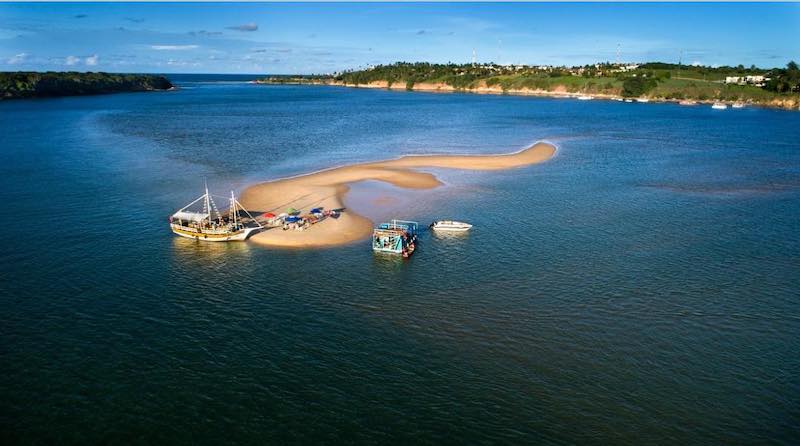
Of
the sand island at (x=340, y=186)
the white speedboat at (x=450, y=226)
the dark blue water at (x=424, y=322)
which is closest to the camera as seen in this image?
the dark blue water at (x=424, y=322)

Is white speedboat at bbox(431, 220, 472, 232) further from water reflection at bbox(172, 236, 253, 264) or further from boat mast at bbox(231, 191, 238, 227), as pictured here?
boat mast at bbox(231, 191, 238, 227)

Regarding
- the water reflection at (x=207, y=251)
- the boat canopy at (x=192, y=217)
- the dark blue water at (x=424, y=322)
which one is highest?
the boat canopy at (x=192, y=217)

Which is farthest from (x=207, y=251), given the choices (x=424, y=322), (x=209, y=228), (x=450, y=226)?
(x=424, y=322)

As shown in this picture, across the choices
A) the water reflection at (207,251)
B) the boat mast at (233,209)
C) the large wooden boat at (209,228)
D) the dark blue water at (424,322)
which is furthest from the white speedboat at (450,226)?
the boat mast at (233,209)

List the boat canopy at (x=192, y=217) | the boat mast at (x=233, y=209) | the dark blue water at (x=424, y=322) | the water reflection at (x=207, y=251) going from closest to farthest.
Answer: the dark blue water at (x=424, y=322), the water reflection at (x=207, y=251), the boat canopy at (x=192, y=217), the boat mast at (x=233, y=209)

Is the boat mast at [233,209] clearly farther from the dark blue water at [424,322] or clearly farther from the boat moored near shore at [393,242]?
the boat moored near shore at [393,242]

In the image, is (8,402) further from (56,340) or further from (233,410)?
(233,410)

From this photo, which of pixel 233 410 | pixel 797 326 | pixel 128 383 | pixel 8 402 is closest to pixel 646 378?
pixel 797 326
